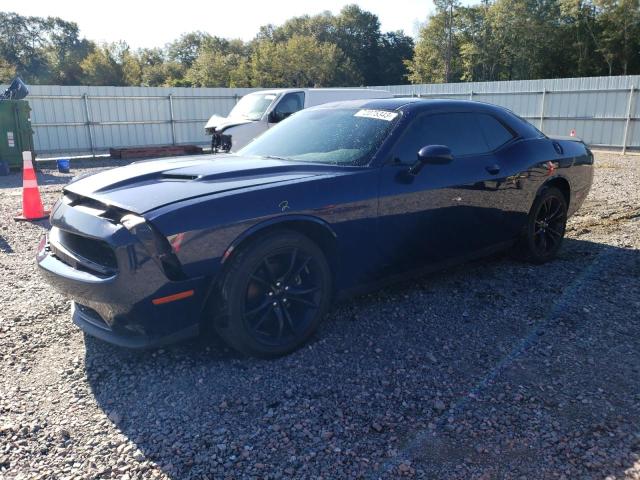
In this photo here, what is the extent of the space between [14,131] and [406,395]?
13463mm

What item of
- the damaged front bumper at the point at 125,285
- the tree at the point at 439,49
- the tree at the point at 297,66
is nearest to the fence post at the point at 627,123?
the damaged front bumper at the point at 125,285

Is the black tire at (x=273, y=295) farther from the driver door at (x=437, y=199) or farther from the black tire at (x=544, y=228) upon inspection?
the black tire at (x=544, y=228)

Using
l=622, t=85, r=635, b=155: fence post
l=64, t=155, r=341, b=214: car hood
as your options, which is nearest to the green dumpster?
l=64, t=155, r=341, b=214: car hood

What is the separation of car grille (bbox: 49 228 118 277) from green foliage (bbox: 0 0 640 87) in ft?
146

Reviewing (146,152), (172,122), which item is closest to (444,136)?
(146,152)

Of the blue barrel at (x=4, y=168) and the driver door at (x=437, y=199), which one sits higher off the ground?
the driver door at (x=437, y=199)

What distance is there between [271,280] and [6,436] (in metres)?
1.55

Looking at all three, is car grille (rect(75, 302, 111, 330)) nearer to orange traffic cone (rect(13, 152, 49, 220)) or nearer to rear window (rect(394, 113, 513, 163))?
rear window (rect(394, 113, 513, 163))

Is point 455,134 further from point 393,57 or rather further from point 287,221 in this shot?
point 393,57

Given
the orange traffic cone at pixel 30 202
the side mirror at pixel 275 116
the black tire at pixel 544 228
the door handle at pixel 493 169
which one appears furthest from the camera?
the side mirror at pixel 275 116

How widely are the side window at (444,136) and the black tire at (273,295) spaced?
1.09 m

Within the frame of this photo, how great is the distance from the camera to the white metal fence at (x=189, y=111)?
1659 centimetres

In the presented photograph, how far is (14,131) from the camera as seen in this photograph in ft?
43.1

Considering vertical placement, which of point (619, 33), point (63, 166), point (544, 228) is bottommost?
point (63, 166)
